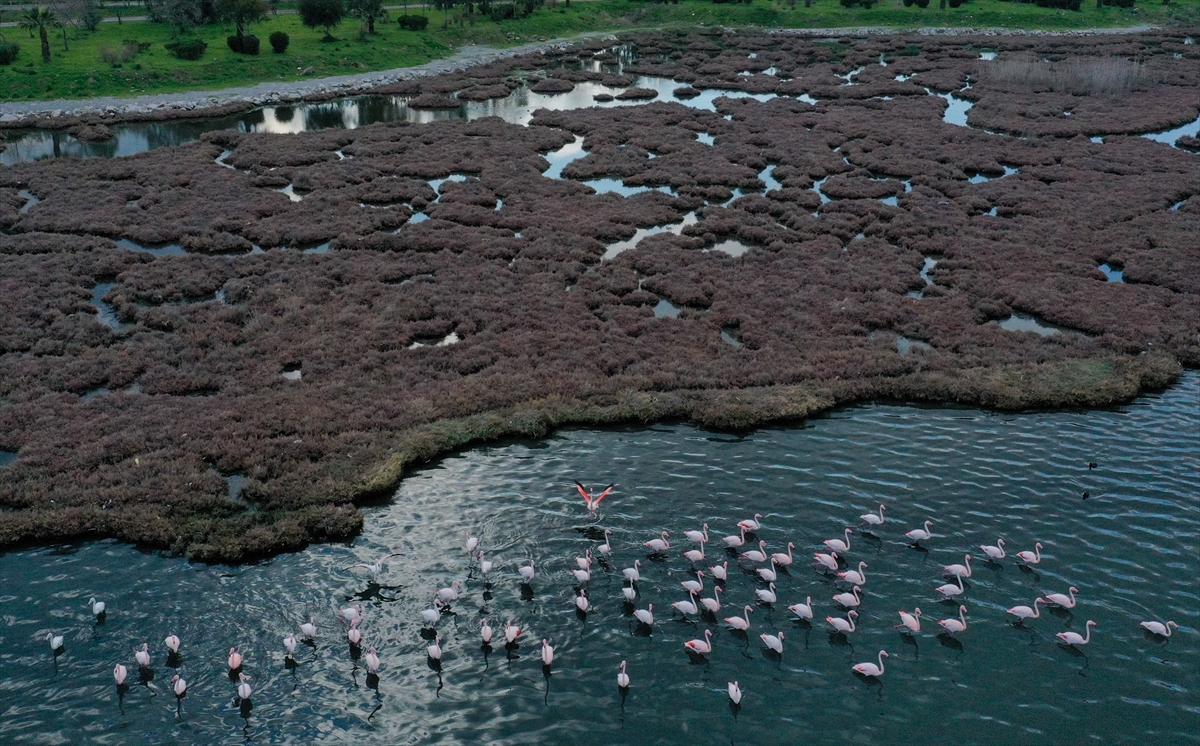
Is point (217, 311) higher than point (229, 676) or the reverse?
higher

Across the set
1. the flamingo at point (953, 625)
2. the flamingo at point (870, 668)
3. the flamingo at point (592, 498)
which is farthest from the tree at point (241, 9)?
the flamingo at point (870, 668)

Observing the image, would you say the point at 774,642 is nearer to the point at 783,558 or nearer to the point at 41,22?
the point at 783,558

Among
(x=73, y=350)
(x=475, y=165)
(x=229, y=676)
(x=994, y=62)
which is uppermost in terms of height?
(x=994, y=62)

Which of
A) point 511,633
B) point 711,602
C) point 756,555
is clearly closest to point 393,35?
point 756,555

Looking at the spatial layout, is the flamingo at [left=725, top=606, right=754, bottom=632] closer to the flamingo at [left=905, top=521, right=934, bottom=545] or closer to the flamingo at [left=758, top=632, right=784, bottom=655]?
the flamingo at [left=758, top=632, right=784, bottom=655]

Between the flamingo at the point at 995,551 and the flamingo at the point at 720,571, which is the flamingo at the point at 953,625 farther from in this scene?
the flamingo at the point at 720,571

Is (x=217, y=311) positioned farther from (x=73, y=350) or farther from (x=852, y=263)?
(x=852, y=263)

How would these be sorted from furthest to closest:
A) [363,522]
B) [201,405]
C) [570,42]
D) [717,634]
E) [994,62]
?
[570,42]
[994,62]
[201,405]
[363,522]
[717,634]

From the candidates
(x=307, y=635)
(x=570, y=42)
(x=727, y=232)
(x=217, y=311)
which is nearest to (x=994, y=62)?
(x=570, y=42)
